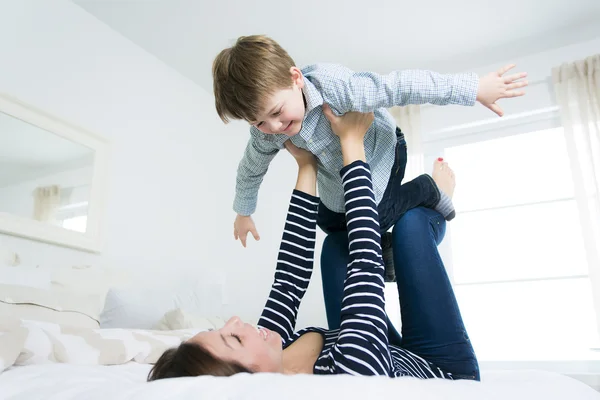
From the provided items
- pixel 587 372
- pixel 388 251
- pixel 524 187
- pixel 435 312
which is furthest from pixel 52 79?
pixel 587 372

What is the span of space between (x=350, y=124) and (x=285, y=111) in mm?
178

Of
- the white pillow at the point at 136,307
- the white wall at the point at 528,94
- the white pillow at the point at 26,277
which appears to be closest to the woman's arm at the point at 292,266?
the white pillow at the point at 136,307

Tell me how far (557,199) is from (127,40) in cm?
321

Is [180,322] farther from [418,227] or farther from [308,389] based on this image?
[308,389]

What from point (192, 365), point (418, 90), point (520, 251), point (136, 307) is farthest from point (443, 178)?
point (520, 251)

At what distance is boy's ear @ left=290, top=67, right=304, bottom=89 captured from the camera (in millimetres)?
1321

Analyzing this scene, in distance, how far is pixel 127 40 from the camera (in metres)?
3.29

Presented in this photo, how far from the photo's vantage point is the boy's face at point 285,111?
4.20 feet

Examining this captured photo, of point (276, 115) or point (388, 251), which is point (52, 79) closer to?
point (276, 115)

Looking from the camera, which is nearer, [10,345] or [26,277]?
[10,345]

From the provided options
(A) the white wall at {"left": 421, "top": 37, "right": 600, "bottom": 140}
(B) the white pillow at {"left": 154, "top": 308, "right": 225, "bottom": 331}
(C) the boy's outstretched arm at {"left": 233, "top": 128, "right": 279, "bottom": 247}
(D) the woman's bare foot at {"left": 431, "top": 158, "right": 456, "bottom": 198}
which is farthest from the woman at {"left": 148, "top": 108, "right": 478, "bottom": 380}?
(A) the white wall at {"left": 421, "top": 37, "right": 600, "bottom": 140}

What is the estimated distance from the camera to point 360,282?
1.07 m

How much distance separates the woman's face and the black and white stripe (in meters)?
0.11

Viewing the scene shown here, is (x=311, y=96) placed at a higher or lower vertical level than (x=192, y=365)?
higher
